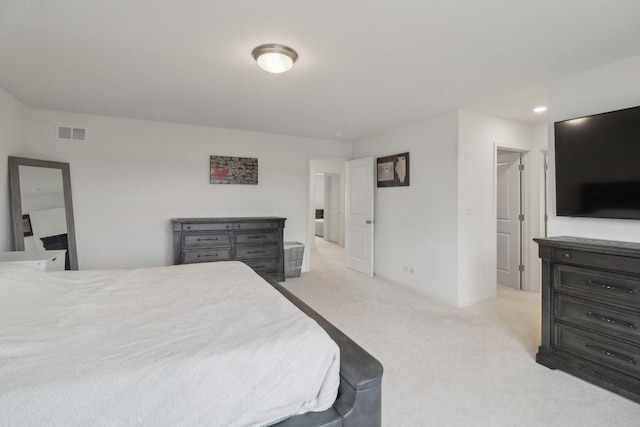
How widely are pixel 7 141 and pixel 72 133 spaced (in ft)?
2.39

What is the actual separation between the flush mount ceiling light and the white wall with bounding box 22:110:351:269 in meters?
2.66

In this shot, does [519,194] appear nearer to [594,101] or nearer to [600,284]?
[594,101]

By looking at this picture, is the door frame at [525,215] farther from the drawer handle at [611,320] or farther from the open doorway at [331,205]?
the open doorway at [331,205]

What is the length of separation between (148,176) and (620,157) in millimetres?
5059

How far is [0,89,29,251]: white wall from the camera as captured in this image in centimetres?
316

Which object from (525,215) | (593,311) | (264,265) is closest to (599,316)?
(593,311)

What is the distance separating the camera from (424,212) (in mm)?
4121

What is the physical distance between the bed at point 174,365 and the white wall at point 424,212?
106 inches

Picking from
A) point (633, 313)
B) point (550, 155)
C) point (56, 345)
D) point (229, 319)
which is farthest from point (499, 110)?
point (56, 345)

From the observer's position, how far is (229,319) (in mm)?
1459

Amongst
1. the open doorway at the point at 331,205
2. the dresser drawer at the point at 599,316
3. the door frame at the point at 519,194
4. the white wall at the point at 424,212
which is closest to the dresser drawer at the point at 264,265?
the white wall at the point at 424,212

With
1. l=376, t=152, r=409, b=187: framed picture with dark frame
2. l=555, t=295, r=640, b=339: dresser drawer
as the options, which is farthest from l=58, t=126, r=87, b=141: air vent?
l=555, t=295, r=640, b=339: dresser drawer

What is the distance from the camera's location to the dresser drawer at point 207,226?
4.11 metres

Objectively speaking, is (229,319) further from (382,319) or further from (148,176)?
(148,176)
